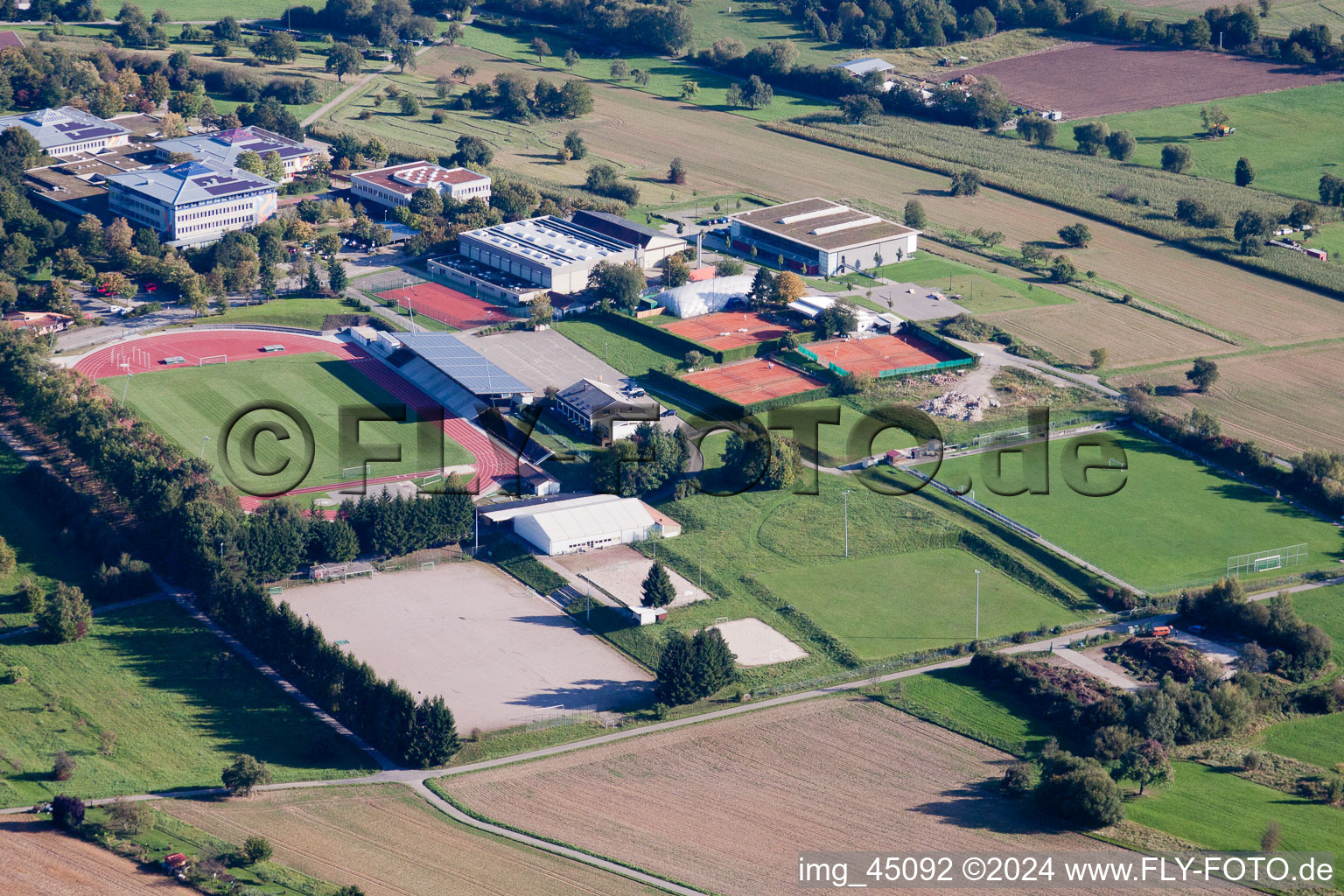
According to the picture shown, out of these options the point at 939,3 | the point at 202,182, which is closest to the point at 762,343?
the point at 202,182

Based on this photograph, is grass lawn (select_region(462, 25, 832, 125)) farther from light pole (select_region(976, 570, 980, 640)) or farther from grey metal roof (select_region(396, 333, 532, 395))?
light pole (select_region(976, 570, 980, 640))

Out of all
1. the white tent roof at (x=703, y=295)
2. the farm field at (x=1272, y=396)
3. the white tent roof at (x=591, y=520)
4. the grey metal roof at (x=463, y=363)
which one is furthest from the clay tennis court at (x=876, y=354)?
the white tent roof at (x=591, y=520)

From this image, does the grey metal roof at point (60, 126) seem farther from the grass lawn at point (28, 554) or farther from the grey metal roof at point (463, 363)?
the grass lawn at point (28, 554)

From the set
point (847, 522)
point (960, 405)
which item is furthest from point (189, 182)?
point (847, 522)

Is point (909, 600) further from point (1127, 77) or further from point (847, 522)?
point (1127, 77)

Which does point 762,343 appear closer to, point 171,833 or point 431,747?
point 431,747

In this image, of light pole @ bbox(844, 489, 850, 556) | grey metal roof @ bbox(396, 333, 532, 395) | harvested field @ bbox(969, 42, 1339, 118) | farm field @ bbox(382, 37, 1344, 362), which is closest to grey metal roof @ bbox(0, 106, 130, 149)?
farm field @ bbox(382, 37, 1344, 362)
